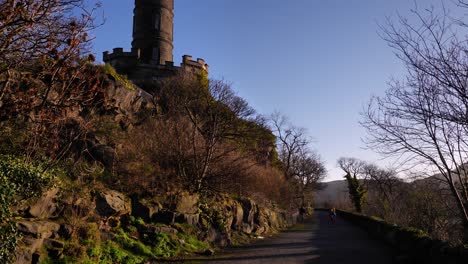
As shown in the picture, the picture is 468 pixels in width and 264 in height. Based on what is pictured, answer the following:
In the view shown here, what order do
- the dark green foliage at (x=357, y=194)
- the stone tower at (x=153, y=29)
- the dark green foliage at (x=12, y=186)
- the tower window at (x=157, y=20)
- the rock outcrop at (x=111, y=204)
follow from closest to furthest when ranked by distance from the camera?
the dark green foliage at (x=12, y=186)
the rock outcrop at (x=111, y=204)
the stone tower at (x=153, y=29)
the tower window at (x=157, y=20)
the dark green foliage at (x=357, y=194)

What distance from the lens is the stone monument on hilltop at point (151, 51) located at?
33188 millimetres

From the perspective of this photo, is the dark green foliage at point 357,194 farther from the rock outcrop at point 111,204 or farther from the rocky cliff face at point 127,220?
the rock outcrop at point 111,204

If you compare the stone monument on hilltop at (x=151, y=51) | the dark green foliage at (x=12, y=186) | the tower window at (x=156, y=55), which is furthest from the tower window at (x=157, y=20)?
the dark green foliage at (x=12, y=186)

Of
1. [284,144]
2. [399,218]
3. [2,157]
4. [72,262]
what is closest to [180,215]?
[72,262]

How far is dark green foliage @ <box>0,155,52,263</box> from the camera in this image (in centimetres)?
720

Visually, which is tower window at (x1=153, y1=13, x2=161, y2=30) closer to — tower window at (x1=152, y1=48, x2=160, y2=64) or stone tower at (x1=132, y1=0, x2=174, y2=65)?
stone tower at (x1=132, y1=0, x2=174, y2=65)

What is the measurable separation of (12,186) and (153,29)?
3273cm

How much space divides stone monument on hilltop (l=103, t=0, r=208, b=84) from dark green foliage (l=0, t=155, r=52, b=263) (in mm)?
21881

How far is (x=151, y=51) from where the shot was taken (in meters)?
37.1

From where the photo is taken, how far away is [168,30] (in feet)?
129

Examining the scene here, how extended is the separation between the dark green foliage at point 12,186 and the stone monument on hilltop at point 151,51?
2188 centimetres

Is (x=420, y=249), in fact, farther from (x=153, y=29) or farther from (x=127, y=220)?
(x=153, y=29)

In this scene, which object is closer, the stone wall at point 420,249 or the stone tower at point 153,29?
the stone wall at point 420,249

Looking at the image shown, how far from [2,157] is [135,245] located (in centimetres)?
434
